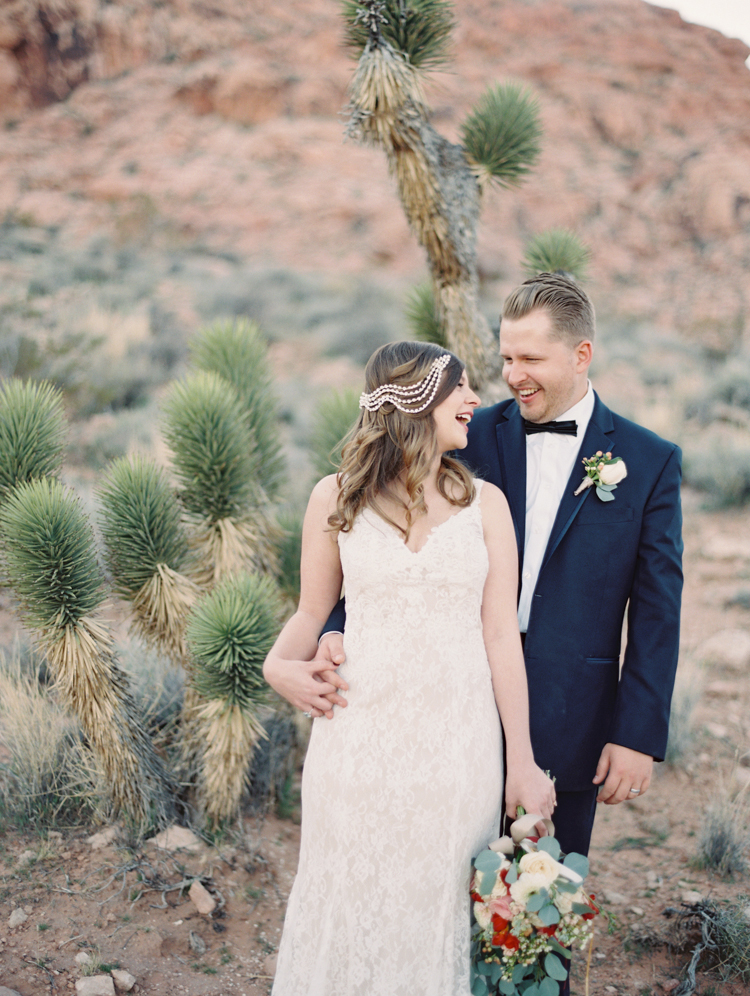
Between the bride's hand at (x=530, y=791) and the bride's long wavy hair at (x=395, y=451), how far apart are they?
0.75m

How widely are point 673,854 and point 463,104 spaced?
1139 inches

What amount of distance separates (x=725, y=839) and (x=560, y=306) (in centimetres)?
281

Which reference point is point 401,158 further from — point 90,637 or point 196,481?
point 90,637

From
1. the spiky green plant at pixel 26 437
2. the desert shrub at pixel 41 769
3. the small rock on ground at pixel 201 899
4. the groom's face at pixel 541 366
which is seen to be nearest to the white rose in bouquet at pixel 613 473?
the groom's face at pixel 541 366

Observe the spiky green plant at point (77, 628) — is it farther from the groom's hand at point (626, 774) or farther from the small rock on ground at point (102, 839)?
the groom's hand at point (626, 774)

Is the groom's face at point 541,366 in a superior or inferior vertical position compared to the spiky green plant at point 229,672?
superior

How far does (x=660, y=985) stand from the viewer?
292 cm

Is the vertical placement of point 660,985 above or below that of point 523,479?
below

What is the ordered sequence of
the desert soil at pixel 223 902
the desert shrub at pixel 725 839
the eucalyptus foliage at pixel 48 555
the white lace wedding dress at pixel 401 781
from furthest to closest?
1. the desert shrub at pixel 725 839
2. the eucalyptus foliage at pixel 48 555
3. the desert soil at pixel 223 902
4. the white lace wedding dress at pixel 401 781

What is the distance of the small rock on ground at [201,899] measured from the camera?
3164mm

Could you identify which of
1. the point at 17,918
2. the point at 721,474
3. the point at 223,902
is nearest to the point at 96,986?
the point at 17,918

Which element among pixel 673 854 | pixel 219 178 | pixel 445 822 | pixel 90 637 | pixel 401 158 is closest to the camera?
pixel 445 822

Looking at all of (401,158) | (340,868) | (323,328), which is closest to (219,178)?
(323,328)

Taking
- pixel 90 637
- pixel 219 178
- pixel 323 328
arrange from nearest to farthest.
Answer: pixel 90 637 → pixel 323 328 → pixel 219 178
